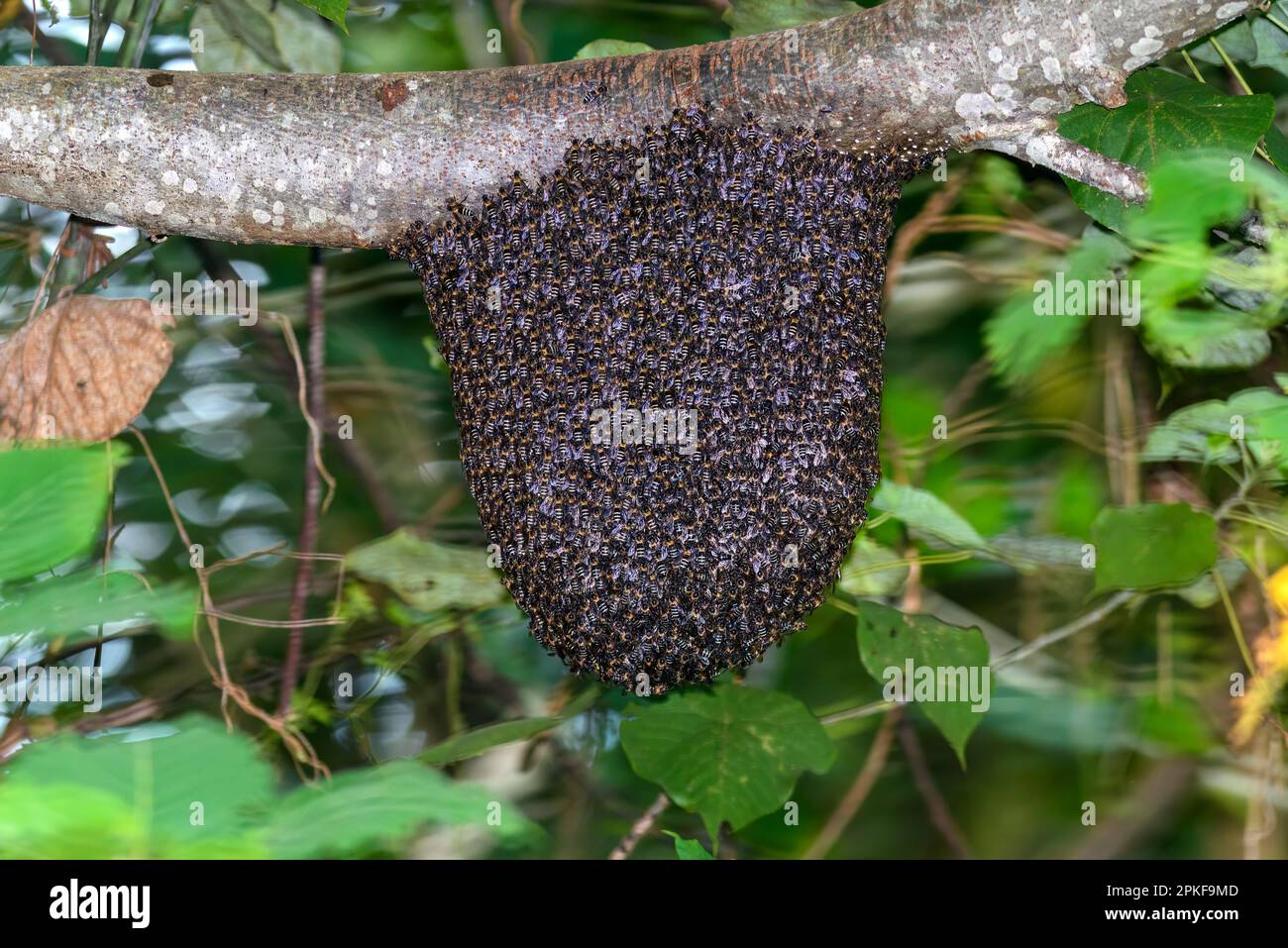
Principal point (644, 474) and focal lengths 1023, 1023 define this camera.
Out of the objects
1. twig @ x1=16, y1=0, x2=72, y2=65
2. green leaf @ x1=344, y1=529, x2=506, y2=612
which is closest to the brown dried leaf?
green leaf @ x1=344, y1=529, x2=506, y2=612

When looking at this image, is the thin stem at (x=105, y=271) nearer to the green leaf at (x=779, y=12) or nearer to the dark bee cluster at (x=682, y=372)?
the dark bee cluster at (x=682, y=372)

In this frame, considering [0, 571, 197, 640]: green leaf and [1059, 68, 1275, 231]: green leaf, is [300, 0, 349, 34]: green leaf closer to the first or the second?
[0, 571, 197, 640]: green leaf

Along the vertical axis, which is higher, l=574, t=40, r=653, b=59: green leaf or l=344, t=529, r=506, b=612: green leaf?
l=574, t=40, r=653, b=59: green leaf

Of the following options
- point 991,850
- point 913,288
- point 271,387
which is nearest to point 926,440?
point 913,288

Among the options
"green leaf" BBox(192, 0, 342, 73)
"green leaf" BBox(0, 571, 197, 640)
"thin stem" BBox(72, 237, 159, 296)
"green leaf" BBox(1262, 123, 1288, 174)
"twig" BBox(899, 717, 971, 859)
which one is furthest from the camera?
"twig" BBox(899, 717, 971, 859)

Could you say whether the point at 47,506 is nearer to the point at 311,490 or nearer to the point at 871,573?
the point at 311,490

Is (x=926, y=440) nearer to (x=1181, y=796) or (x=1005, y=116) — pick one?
(x=1181, y=796)

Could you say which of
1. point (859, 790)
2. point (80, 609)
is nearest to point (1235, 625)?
point (859, 790)

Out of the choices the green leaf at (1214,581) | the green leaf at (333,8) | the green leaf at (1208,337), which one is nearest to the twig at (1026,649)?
the green leaf at (1214,581)
